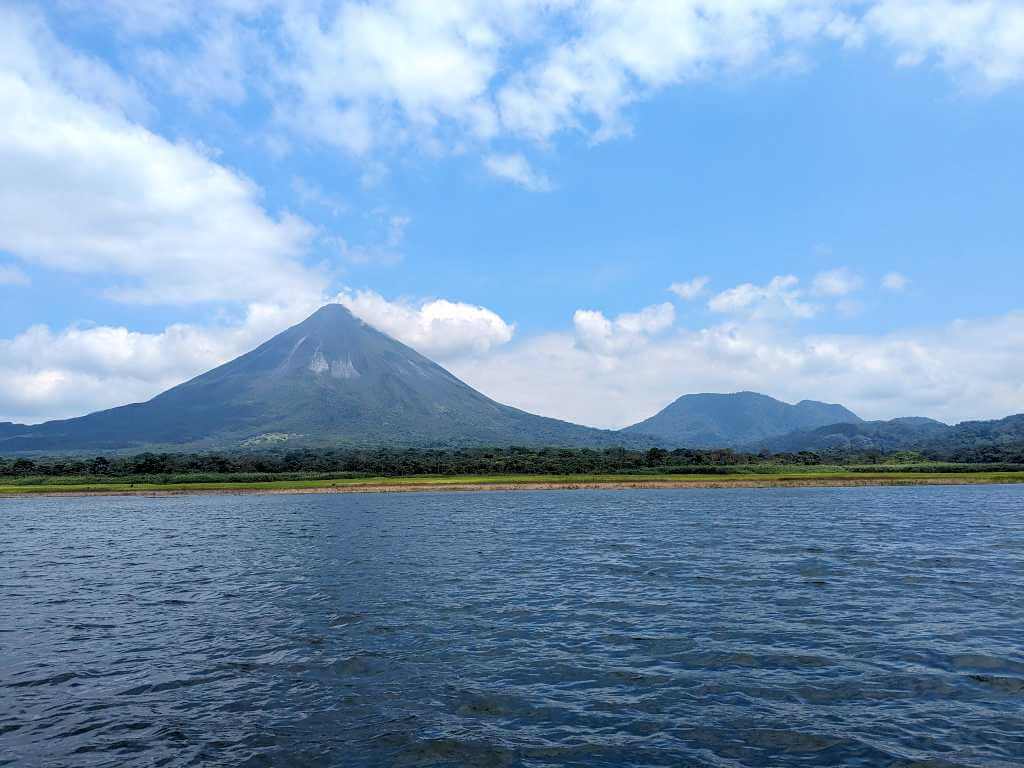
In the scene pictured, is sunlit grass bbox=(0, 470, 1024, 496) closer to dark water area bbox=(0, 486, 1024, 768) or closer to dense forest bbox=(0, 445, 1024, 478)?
dense forest bbox=(0, 445, 1024, 478)

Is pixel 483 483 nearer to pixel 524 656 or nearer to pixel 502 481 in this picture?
pixel 502 481

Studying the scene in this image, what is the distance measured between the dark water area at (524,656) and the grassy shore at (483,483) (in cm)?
8861

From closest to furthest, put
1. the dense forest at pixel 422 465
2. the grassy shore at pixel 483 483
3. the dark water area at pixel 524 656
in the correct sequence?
the dark water area at pixel 524 656
the grassy shore at pixel 483 483
the dense forest at pixel 422 465

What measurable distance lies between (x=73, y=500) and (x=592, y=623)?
124 m

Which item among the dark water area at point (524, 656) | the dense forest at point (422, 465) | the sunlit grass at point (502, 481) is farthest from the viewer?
the dense forest at point (422, 465)

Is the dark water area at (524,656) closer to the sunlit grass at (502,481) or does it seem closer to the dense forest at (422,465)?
the sunlit grass at (502,481)

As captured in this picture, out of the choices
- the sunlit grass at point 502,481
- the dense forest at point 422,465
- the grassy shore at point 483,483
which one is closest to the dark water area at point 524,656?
the grassy shore at point 483,483

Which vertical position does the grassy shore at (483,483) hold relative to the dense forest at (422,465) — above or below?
below

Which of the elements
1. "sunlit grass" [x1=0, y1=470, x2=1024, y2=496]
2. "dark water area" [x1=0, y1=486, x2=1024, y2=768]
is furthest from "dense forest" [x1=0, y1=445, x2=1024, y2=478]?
"dark water area" [x1=0, y1=486, x2=1024, y2=768]

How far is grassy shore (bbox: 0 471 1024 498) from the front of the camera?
126750mm

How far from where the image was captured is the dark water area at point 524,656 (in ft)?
43.4

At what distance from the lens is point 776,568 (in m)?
33.2

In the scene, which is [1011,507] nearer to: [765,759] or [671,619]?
[671,619]

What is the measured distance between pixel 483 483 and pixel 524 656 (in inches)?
4567
